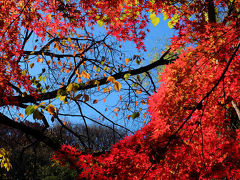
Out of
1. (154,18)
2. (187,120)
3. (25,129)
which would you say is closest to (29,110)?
(187,120)

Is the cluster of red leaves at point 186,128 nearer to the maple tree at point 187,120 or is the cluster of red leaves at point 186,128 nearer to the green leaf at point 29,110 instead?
the maple tree at point 187,120

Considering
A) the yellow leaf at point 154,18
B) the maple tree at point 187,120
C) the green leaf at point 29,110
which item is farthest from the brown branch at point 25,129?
the yellow leaf at point 154,18

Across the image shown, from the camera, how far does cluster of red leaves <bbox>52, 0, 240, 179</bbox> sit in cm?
251

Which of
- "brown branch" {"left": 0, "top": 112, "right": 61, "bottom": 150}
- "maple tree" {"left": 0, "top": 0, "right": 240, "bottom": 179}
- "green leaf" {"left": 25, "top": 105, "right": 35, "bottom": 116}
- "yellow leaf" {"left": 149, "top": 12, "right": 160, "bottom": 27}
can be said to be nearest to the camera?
"green leaf" {"left": 25, "top": 105, "right": 35, "bottom": 116}

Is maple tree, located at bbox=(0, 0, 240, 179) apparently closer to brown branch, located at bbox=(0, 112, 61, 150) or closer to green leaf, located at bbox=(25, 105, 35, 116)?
green leaf, located at bbox=(25, 105, 35, 116)

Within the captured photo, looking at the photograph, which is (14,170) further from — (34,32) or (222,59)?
(222,59)

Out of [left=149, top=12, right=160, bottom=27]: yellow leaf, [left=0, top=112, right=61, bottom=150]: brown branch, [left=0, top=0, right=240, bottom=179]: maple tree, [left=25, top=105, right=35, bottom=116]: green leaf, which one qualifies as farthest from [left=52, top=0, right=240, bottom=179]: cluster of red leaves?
[left=149, top=12, right=160, bottom=27]: yellow leaf

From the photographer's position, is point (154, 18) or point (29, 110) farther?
point (154, 18)

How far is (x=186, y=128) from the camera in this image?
2760 mm

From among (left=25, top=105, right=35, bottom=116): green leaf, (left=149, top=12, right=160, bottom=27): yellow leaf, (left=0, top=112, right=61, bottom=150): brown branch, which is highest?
(left=149, top=12, right=160, bottom=27): yellow leaf

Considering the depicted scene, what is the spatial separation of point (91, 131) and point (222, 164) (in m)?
18.2

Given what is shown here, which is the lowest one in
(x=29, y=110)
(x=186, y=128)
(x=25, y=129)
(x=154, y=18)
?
(x=29, y=110)

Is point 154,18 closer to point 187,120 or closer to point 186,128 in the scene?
point 186,128

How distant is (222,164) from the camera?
277cm
